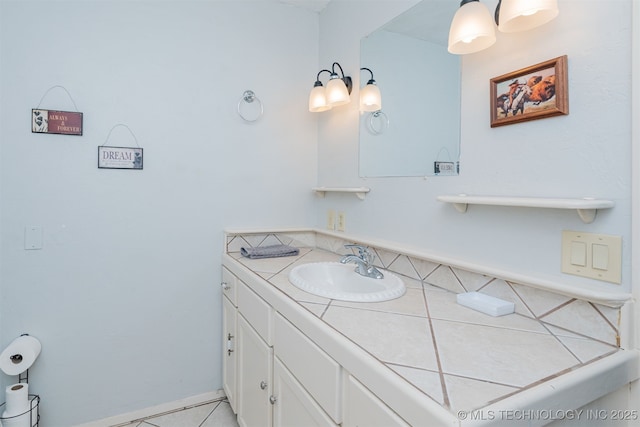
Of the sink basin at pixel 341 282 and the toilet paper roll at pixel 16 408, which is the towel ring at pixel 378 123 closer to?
the sink basin at pixel 341 282

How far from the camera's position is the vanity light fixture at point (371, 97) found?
173 centimetres

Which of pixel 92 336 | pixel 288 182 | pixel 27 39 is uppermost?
pixel 27 39

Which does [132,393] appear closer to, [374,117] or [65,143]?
[65,143]

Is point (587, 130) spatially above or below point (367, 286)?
above

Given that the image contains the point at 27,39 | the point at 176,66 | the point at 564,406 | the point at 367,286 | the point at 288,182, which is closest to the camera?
the point at 564,406

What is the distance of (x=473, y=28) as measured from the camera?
1.07 meters

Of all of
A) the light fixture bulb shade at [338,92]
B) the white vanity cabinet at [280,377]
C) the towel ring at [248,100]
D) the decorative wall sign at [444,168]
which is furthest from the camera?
the towel ring at [248,100]

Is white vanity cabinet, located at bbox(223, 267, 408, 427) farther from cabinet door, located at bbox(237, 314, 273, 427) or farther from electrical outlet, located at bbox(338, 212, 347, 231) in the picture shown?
electrical outlet, located at bbox(338, 212, 347, 231)

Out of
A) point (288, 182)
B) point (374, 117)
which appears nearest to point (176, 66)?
point (288, 182)

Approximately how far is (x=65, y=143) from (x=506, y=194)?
1930mm

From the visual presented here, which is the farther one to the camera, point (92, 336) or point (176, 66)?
point (176, 66)

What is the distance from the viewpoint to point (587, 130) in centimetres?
91

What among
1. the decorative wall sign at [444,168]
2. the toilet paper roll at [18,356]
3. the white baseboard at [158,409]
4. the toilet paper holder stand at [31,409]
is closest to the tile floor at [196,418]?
the white baseboard at [158,409]

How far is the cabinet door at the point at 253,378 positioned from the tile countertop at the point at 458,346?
1.16 feet
